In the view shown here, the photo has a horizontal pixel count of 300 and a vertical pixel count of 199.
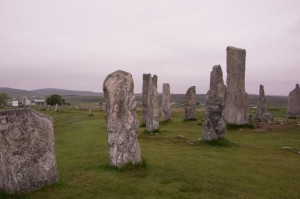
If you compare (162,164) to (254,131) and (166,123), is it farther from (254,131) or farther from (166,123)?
(166,123)

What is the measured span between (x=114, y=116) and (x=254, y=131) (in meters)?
16.9

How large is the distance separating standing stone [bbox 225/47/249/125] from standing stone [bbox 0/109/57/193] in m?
21.3

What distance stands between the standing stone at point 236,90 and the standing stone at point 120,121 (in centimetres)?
1753

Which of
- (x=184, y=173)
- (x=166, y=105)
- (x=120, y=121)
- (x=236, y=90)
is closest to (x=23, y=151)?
(x=120, y=121)

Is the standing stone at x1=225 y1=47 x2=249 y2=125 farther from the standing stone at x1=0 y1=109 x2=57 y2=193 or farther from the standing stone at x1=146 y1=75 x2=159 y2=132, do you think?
the standing stone at x1=0 y1=109 x2=57 y2=193

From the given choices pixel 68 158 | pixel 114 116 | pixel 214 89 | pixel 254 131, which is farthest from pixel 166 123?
pixel 114 116

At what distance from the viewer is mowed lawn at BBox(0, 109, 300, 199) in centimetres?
1187

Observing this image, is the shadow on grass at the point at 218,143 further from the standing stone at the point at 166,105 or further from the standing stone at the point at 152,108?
the standing stone at the point at 166,105

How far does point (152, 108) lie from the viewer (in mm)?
27719

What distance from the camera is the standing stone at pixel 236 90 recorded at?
3042cm

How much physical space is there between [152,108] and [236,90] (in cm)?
807

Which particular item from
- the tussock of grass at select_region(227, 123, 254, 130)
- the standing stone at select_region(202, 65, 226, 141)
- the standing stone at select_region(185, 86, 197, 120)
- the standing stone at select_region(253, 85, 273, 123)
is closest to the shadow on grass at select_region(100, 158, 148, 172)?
the standing stone at select_region(202, 65, 226, 141)

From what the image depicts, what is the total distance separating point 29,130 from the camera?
457 inches

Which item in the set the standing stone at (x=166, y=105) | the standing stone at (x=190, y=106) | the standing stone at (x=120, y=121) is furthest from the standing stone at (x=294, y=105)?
the standing stone at (x=120, y=121)
